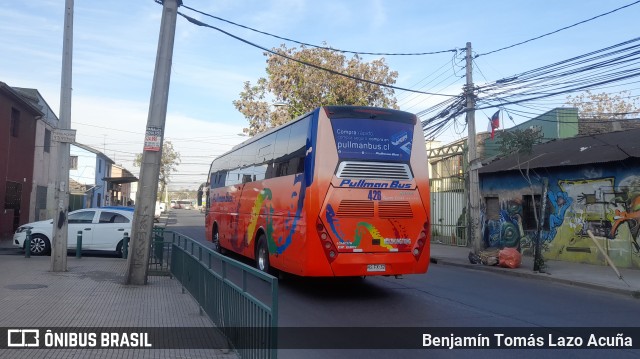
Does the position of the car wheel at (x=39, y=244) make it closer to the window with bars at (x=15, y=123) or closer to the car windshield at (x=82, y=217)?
the car windshield at (x=82, y=217)

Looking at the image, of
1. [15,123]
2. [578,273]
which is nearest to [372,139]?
[578,273]

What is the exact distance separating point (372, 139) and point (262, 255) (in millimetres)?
4345

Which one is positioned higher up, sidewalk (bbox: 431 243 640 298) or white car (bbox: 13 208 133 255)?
white car (bbox: 13 208 133 255)

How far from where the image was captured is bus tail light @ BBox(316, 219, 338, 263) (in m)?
9.68

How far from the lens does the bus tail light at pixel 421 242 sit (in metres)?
10.3

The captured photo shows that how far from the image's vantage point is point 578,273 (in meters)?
14.4

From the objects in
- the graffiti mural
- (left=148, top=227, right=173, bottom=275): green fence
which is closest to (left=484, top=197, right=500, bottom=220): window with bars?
the graffiti mural

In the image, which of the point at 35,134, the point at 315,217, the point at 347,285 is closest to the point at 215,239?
the point at 347,285

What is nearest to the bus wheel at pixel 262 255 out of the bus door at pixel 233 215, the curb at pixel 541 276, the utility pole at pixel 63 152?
the bus door at pixel 233 215

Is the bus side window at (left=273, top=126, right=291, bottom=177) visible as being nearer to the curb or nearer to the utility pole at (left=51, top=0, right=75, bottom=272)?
the utility pole at (left=51, top=0, right=75, bottom=272)

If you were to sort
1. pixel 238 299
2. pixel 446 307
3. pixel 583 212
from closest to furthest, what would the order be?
pixel 238 299 → pixel 446 307 → pixel 583 212

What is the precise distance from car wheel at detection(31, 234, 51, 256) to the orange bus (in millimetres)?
9198

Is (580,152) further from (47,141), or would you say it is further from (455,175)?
(47,141)

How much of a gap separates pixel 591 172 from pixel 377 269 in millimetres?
10222
